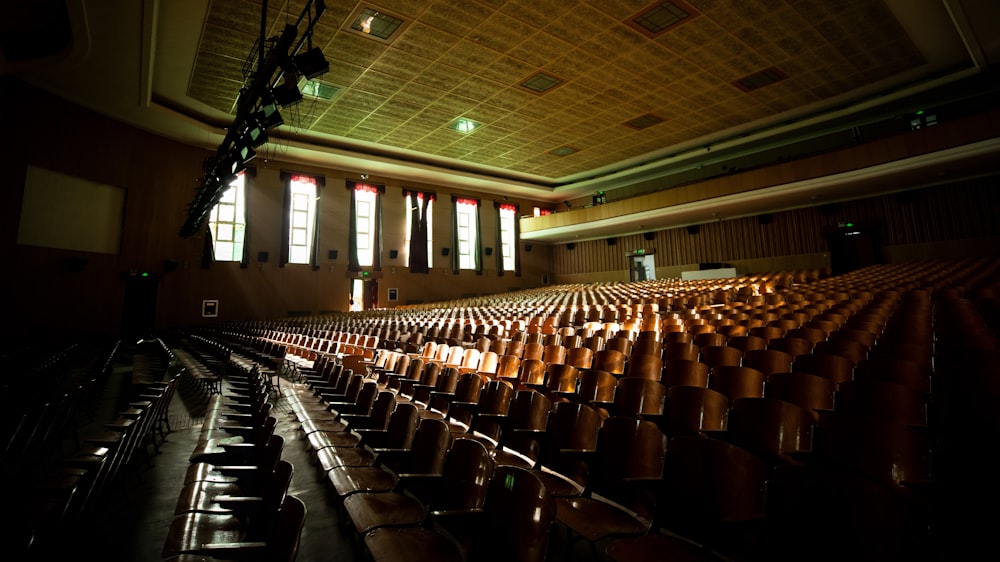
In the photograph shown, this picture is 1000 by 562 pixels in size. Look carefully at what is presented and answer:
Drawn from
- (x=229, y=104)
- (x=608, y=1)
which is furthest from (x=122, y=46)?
(x=608, y=1)

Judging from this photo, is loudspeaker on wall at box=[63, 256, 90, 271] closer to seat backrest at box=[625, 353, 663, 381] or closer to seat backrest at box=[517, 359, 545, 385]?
seat backrest at box=[517, 359, 545, 385]

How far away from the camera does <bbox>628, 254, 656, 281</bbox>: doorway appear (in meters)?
14.1

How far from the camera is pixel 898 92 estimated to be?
345 inches

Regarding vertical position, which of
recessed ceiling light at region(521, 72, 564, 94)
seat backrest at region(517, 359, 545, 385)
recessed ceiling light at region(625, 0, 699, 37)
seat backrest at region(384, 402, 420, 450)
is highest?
recessed ceiling light at region(521, 72, 564, 94)

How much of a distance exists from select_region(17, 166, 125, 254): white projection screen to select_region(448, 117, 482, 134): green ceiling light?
6.96 m

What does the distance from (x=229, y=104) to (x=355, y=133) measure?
2518mm

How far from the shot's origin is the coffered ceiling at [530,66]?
20.0 feet

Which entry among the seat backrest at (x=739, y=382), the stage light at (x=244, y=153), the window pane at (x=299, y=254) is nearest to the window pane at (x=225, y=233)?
the window pane at (x=299, y=254)

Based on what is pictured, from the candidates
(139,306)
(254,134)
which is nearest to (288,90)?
(254,134)

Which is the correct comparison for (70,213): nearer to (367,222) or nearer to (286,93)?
(367,222)

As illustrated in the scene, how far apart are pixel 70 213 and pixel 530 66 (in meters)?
8.74

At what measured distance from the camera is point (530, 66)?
7535 millimetres

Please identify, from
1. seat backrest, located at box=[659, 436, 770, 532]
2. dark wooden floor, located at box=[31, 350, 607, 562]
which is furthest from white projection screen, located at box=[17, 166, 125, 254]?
seat backrest, located at box=[659, 436, 770, 532]

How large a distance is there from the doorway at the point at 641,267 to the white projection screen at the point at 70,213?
43.3ft
